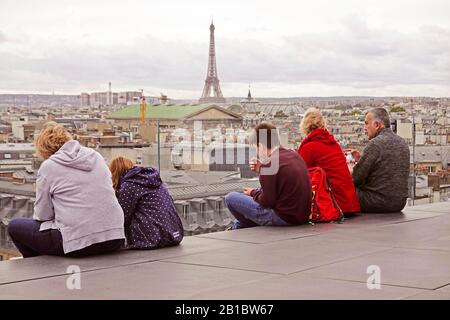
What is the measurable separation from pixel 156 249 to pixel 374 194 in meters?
2.86

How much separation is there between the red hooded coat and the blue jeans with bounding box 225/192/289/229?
2.14 feet

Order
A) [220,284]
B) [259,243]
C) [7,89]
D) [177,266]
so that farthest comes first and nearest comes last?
[7,89]
[259,243]
[177,266]
[220,284]

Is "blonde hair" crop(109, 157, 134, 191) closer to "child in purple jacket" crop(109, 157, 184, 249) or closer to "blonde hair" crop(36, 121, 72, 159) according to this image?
"child in purple jacket" crop(109, 157, 184, 249)

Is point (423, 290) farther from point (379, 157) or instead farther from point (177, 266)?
point (379, 157)

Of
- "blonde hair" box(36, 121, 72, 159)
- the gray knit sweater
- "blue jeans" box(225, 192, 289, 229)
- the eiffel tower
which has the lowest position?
"blue jeans" box(225, 192, 289, 229)

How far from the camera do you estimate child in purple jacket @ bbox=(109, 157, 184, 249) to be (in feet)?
20.5

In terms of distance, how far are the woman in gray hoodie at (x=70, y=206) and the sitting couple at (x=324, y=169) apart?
1.75 metres

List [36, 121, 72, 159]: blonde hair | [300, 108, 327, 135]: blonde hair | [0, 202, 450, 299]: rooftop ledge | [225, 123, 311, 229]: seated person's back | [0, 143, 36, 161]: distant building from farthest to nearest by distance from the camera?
[0, 143, 36, 161]: distant building < [300, 108, 327, 135]: blonde hair < [225, 123, 311, 229]: seated person's back < [36, 121, 72, 159]: blonde hair < [0, 202, 450, 299]: rooftop ledge

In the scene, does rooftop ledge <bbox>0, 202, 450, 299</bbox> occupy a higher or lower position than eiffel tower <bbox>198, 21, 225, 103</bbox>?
lower

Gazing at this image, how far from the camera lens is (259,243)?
6.69 metres

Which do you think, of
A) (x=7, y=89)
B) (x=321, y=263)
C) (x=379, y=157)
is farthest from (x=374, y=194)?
(x=7, y=89)

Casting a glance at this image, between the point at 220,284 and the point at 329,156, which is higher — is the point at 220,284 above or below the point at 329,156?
below

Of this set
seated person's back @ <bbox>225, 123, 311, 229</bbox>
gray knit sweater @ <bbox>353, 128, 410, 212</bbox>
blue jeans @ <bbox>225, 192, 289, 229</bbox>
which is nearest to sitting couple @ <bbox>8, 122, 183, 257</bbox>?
seated person's back @ <bbox>225, 123, 311, 229</bbox>

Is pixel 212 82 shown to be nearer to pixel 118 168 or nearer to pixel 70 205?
pixel 118 168
